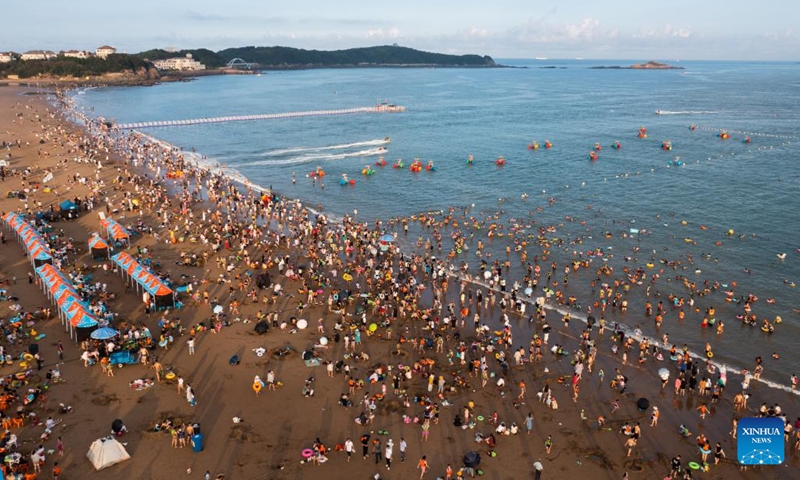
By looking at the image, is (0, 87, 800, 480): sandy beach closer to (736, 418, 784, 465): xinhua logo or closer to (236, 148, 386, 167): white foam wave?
(736, 418, 784, 465): xinhua logo

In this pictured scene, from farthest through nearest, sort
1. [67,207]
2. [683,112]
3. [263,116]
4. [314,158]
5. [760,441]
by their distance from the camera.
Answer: [683,112], [263,116], [314,158], [67,207], [760,441]

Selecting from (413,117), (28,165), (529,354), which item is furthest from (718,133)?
(28,165)

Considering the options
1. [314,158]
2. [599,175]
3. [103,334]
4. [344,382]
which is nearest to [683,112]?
[599,175]

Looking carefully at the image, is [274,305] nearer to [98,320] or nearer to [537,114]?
[98,320]

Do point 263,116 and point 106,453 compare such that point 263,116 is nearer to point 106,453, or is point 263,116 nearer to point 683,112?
point 683,112

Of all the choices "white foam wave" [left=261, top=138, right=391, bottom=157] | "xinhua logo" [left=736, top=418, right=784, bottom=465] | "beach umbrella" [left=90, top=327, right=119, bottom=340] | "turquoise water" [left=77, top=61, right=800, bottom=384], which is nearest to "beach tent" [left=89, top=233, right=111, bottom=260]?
"beach umbrella" [left=90, top=327, right=119, bottom=340]

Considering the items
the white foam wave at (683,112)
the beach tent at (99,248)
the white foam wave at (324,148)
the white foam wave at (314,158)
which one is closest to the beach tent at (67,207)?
the beach tent at (99,248)

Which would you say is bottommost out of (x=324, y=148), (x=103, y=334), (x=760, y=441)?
(x=760, y=441)
